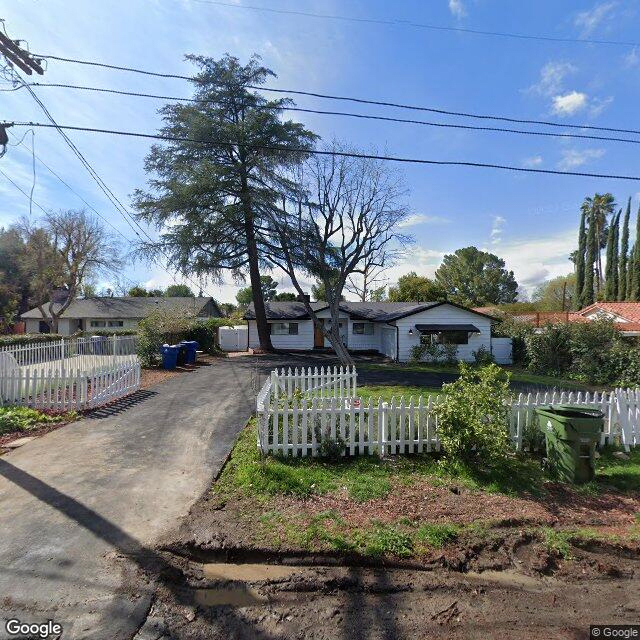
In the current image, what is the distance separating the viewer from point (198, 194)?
2183 cm

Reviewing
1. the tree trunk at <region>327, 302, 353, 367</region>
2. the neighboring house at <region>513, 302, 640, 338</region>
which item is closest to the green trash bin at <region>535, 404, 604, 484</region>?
the tree trunk at <region>327, 302, 353, 367</region>

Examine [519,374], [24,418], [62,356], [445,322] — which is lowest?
[519,374]

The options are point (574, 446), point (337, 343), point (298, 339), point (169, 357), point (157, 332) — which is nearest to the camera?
point (574, 446)

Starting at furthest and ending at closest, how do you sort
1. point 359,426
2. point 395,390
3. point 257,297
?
point 257,297
point 395,390
point 359,426

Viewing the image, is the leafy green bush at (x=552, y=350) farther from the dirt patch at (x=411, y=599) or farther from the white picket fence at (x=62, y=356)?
the white picket fence at (x=62, y=356)

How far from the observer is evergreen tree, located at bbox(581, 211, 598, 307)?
43.5m

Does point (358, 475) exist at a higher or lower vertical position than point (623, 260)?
lower

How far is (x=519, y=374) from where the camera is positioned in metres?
18.2

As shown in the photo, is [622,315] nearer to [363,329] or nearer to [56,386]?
[363,329]

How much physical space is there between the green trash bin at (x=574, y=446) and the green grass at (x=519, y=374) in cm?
1037

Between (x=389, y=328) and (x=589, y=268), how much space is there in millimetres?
33647

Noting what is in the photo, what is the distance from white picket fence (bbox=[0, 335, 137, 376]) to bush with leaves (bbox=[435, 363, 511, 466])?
27.7ft

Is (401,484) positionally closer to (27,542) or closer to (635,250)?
(27,542)

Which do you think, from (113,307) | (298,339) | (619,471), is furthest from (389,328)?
(113,307)
